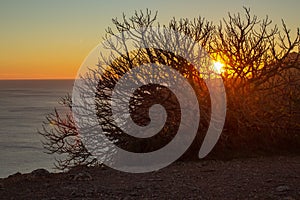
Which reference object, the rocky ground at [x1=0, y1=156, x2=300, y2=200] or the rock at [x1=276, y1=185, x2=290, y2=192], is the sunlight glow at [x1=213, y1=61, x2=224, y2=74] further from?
the rock at [x1=276, y1=185, x2=290, y2=192]

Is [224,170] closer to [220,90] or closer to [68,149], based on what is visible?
[220,90]

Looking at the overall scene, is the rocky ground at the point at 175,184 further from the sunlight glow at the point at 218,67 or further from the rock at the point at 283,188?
the sunlight glow at the point at 218,67

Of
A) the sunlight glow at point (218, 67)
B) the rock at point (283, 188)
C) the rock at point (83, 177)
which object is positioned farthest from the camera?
the sunlight glow at point (218, 67)

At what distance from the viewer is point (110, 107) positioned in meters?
15.6

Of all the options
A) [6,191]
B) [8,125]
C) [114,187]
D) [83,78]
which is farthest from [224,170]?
[8,125]

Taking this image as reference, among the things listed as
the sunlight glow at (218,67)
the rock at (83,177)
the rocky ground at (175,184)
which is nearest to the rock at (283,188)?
the rocky ground at (175,184)

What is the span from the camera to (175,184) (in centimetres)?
973

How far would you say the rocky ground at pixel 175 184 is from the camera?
8.69 metres

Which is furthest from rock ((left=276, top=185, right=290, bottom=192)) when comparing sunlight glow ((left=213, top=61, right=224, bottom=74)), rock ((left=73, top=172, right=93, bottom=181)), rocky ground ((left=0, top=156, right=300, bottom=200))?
sunlight glow ((left=213, top=61, right=224, bottom=74))

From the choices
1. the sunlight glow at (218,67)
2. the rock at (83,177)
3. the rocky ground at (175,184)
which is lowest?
the rocky ground at (175,184)

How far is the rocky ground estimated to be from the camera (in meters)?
8.69

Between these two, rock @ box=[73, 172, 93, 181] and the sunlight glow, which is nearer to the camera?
rock @ box=[73, 172, 93, 181]

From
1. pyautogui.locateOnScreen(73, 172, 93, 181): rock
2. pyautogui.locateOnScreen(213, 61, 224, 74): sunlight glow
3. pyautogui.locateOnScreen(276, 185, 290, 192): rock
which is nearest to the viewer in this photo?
pyautogui.locateOnScreen(276, 185, 290, 192): rock

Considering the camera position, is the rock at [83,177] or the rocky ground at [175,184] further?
the rock at [83,177]
